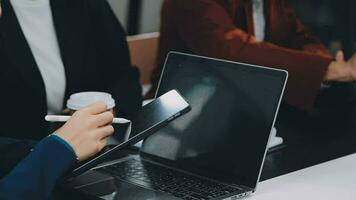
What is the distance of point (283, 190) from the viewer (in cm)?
124

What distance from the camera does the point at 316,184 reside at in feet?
4.17

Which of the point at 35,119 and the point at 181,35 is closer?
the point at 35,119

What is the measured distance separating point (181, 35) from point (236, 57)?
0.67ft

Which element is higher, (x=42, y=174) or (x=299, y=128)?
(x=42, y=174)

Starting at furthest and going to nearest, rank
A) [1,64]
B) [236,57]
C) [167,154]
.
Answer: [236,57] < [1,64] < [167,154]

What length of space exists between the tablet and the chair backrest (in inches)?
54.9

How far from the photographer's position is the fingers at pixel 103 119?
114 cm

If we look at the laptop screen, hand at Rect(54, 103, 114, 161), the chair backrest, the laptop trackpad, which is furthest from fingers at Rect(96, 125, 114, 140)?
the chair backrest

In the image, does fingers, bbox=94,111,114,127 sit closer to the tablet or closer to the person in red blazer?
the tablet

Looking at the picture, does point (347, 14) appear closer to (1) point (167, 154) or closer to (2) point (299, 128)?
(2) point (299, 128)

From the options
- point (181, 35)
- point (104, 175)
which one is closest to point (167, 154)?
point (104, 175)

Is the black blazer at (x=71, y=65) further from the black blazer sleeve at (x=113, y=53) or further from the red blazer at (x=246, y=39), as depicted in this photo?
the red blazer at (x=246, y=39)

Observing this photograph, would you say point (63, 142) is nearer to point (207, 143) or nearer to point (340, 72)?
point (207, 143)

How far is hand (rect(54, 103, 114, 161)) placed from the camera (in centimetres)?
112
